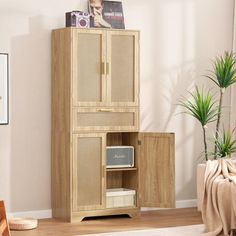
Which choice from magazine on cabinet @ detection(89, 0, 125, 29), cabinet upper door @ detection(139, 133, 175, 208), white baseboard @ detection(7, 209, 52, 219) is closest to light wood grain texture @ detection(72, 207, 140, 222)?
cabinet upper door @ detection(139, 133, 175, 208)

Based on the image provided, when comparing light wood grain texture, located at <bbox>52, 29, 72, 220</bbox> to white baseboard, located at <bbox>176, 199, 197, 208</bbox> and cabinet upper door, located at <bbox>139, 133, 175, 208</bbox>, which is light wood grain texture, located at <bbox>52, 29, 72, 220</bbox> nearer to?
cabinet upper door, located at <bbox>139, 133, 175, 208</bbox>

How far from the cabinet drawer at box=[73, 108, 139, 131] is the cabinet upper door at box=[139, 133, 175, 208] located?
213 mm

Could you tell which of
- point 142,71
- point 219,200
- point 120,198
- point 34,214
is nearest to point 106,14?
point 142,71

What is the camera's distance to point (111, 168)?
7.21m

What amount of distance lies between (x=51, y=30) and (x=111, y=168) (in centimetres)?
145

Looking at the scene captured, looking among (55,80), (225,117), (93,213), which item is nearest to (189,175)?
(225,117)

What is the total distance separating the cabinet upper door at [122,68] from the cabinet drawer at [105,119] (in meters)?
0.09

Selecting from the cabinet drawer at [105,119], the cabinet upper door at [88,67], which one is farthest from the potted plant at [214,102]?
the cabinet upper door at [88,67]

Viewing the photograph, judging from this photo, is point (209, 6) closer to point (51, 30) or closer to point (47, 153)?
point (51, 30)

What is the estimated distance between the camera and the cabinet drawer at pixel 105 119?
22.8 ft

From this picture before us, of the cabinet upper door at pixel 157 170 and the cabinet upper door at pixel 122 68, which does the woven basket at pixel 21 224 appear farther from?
the cabinet upper door at pixel 122 68

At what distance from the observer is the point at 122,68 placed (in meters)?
7.17

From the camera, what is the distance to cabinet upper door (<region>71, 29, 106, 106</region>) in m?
6.90

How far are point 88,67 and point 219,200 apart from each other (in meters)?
1.78
